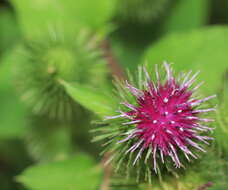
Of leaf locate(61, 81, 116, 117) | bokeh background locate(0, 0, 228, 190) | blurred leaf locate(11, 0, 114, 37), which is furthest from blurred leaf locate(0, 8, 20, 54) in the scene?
leaf locate(61, 81, 116, 117)

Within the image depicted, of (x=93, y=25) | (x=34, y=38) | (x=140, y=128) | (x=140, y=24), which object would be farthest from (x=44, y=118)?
(x=140, y=128)

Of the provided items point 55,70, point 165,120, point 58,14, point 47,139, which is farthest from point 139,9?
point 165,120

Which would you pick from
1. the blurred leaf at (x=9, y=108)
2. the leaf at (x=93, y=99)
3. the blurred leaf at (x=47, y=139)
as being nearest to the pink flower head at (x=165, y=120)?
the leaf at (x=93, y=99)

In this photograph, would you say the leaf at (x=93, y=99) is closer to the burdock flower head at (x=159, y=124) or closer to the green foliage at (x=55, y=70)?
the burdock flower head at (x=159, y=124)

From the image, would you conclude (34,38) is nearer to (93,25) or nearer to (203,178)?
(93,25)

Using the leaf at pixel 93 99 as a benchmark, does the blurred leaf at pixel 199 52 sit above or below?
above

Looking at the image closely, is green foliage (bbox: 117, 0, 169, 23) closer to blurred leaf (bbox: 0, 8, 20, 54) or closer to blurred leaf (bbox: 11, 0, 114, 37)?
blurred leaf (bbox: 11, 0, 114, 37)

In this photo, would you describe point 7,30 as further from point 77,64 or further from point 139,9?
point 77,64
